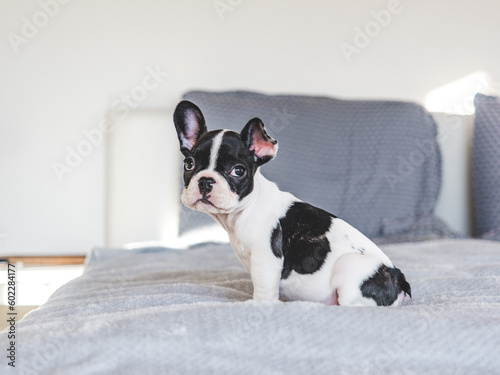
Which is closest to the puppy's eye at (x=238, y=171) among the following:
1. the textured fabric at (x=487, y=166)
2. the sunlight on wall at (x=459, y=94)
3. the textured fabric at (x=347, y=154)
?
the textured fabric at (x=347, y=154)

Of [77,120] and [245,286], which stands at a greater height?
[77,120]

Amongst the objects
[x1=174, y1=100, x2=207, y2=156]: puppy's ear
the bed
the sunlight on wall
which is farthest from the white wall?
[x1=174, y1=100, x2=207, y2=156]: puppy's ear

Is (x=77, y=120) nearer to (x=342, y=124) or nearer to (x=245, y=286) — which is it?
(x=342, y=124)

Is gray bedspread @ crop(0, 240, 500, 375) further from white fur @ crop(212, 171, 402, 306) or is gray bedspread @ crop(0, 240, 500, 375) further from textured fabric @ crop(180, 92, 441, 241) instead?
textured fabric @ crop(180, 92, 441, 241)

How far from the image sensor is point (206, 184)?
1.02 m

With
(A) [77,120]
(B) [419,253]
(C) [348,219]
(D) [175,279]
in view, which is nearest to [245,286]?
(D) [175,279]

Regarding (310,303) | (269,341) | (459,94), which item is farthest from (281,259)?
(459,94)

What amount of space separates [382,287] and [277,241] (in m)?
0.20

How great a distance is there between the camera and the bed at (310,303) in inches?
31.9

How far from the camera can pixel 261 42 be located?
8.65 ft

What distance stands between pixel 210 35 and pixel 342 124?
29.6 inches

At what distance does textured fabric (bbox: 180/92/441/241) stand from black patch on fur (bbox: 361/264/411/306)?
1.03 metres

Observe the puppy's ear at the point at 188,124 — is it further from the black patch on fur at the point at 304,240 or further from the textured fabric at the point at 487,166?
the textured fabric at the point at 487,166

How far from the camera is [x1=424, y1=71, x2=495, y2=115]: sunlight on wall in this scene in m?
2.73
